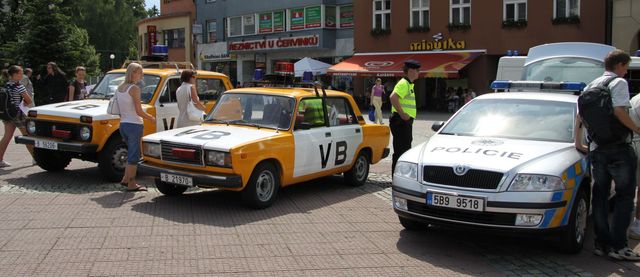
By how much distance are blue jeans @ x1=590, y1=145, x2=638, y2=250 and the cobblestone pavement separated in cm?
25

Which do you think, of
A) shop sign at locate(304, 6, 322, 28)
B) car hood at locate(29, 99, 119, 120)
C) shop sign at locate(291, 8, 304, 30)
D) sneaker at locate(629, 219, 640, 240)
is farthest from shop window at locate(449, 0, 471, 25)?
sneaker at locate(629, 219, 640, 240)

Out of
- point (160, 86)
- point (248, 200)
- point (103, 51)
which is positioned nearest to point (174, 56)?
point (103, 51)

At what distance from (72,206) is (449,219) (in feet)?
15.4

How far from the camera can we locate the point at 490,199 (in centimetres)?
566

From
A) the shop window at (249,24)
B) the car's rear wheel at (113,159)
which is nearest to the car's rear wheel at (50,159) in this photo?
the car's rear wheel at (113,159)

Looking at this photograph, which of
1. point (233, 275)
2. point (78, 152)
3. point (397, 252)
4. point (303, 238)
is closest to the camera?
point (233, 275)

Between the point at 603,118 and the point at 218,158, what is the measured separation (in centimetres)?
419

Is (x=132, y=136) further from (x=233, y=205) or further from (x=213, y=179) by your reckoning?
(x=213, y=179)

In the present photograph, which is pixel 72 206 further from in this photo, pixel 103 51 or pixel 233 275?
pixel 103 51

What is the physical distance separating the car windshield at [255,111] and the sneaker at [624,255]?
4.18 meters

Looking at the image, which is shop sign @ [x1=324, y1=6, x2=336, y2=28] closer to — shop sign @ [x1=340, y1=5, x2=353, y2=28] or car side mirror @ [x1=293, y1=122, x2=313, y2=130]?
shop sign @ [x1=340, y1=5, x2=353, y2=28]

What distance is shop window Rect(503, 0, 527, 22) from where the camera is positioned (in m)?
29.2

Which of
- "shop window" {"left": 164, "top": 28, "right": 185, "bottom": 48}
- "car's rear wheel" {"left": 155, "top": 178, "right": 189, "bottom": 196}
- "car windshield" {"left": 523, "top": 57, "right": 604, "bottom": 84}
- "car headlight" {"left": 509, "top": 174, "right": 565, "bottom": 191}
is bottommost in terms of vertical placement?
"car's rear wheel" {"left": 155, "top": 178, "right": 189, "bottom": 196}

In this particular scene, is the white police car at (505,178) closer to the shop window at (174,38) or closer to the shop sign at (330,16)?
the shop sign at (330,16)
